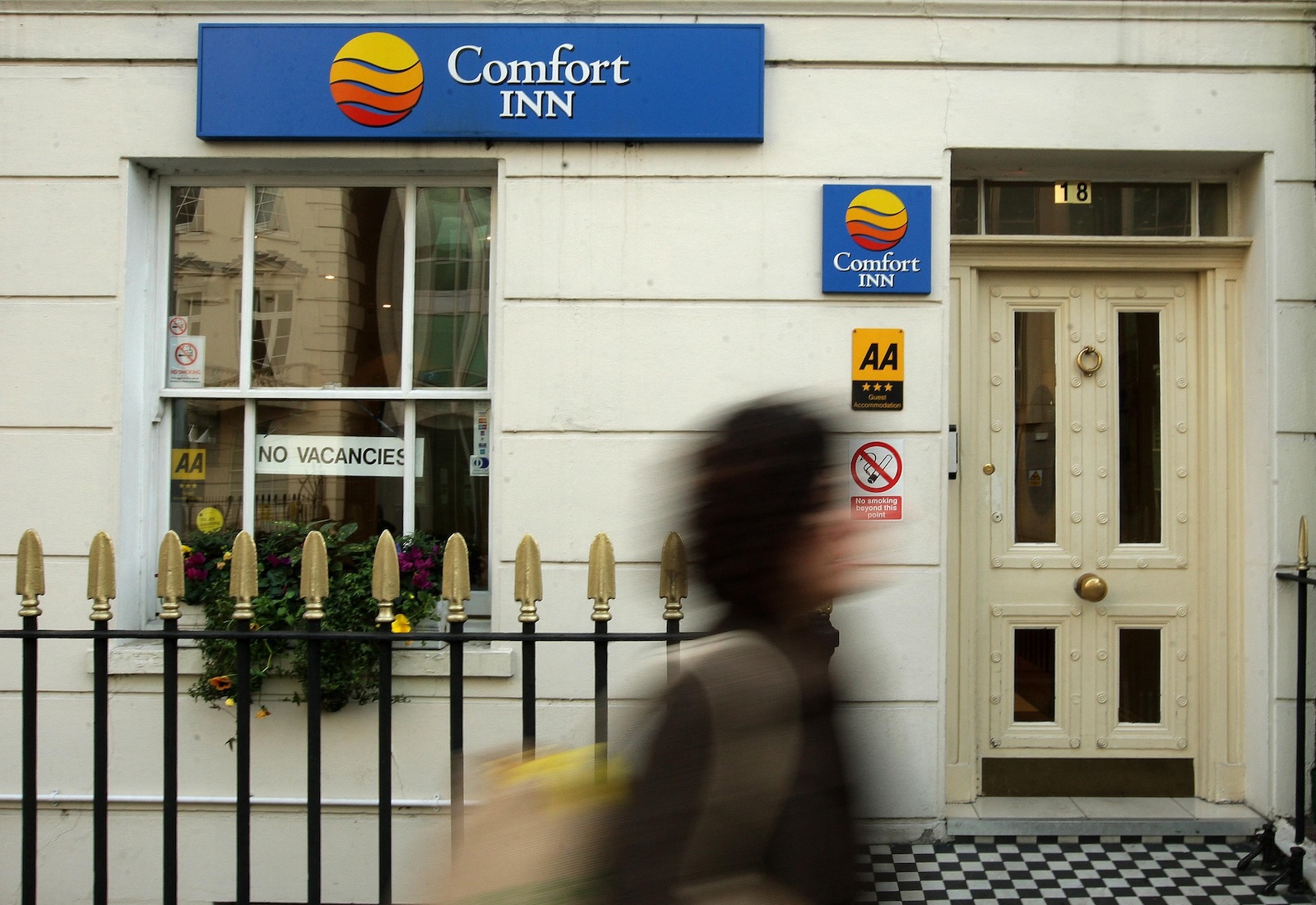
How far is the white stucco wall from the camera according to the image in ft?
13.5

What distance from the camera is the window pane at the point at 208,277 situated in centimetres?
442

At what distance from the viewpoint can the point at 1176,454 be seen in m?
4.46

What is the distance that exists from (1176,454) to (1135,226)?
1.10 meters

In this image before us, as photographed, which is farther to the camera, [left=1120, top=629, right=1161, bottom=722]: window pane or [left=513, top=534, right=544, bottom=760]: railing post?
[left=1120, top=629, right=1161, bottom=722]: window pane

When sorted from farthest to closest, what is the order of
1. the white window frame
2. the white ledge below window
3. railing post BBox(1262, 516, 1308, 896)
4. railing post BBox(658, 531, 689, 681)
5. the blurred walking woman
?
1. the white window frame
2. the white ledge below window
3. railing post BBox(1262, 516, 1308, 896)
4. railing post BBox(658, 531, 689, 681)
5. the blurred walking woman

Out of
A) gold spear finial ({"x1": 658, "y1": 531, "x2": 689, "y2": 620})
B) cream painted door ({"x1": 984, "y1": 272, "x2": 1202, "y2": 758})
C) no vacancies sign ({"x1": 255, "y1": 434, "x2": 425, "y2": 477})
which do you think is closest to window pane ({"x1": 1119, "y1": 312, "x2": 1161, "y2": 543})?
cream painted door ({"x1": 984, "y1": 272, "x2": 1202, "y2": 758})

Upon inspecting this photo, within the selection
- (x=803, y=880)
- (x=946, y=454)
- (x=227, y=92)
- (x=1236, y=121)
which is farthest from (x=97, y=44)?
(x=1236, y=121)

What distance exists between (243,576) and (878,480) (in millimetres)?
2645

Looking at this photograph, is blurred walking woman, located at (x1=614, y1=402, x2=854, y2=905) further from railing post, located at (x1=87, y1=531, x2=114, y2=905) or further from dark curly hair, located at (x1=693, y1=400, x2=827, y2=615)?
railing post, located at (x1=87, y1=531, x2=114, y2=905)

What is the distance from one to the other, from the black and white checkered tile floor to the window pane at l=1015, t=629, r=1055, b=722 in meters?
0.56

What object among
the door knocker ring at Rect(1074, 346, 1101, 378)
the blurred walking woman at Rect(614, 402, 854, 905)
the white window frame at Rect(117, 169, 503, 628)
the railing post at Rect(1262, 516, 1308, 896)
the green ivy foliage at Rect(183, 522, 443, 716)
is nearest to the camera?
the blurred walking woman at Rect(614, 402, 854, 905)

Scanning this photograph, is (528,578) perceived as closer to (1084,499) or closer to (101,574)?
(101,574)

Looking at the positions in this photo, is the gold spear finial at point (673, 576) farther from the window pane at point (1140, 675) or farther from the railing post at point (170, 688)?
the window pane at point (1140, 675)

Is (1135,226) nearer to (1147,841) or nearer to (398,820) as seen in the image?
(1147,841)
